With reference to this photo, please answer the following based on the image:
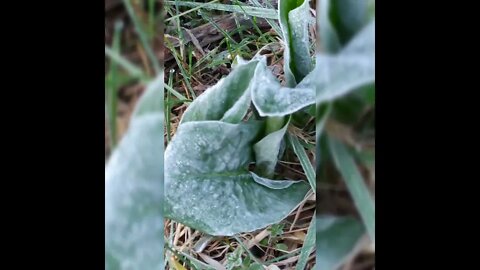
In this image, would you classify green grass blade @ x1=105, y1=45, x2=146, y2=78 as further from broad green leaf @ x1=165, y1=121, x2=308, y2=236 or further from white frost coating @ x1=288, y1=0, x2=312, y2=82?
white frost coating @ x1=288, y1=0, x2=312, y2=82

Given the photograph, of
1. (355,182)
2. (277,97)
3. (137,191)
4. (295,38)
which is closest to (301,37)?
(295,38)

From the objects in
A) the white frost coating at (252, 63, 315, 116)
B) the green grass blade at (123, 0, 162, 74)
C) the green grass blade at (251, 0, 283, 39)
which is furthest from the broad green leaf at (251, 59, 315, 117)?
the green grass blade at (123, 0, 162, 74)

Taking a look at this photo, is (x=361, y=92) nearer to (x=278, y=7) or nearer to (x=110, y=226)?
(x=278, y=7)

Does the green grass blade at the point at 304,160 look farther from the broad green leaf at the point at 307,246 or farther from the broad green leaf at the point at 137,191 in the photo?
the broad green leaf at the point at 137,191

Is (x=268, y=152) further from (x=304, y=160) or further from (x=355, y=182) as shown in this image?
(x=355, y=182)

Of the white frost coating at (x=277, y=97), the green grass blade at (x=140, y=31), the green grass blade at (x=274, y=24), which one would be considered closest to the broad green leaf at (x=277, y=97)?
the white frost coating at (x=277, y=97)
